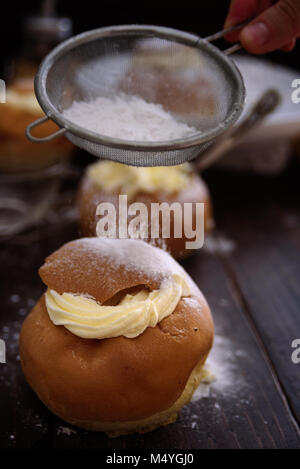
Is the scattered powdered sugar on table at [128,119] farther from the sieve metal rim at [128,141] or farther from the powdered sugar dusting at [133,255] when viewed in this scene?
the powdered sugar dusting at [133,255]

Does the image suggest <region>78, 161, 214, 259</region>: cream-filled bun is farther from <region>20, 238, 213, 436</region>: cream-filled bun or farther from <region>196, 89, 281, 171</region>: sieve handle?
<region>20, 238, 213, 436</region>: cream-filled bun

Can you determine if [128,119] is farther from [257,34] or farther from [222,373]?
[222,373]

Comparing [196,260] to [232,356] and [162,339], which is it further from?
[162,339]

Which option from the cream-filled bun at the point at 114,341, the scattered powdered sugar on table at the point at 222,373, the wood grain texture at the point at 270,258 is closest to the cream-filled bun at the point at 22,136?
the wood grain texture at the point at 270,258

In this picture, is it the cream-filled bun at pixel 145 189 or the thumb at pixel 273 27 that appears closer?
the thumb at pixel 273 27

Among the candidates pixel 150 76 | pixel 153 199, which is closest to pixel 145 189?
pixel 153 199

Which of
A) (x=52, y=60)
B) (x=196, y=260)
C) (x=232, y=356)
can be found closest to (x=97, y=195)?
(x=196, y=260)

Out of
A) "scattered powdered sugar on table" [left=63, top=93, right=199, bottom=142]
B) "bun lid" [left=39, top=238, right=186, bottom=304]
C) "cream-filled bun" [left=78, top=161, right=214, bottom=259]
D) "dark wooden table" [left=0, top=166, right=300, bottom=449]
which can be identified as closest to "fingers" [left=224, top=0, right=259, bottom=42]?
"scattered powdered sugar on table" [left=63, top=93, right=199, bottom=142]
